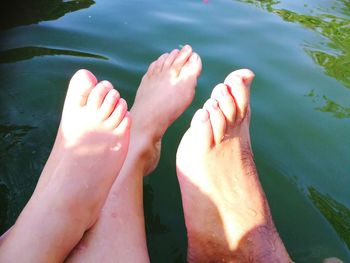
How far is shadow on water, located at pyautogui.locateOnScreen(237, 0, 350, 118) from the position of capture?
2083 mm

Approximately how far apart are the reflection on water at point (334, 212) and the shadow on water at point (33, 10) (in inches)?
65.8

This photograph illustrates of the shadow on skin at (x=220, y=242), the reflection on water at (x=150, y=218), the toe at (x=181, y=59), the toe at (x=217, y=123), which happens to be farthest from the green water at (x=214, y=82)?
the toe at (x=217, y=123)

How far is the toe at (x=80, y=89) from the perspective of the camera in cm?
114

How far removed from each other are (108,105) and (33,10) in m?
1.51

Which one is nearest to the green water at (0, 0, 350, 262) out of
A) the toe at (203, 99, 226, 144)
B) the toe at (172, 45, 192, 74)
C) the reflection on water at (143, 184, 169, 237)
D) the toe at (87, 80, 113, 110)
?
the reflection on water at (143, 184, 169, 237)

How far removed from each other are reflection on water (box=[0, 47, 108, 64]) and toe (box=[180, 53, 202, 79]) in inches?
23.2

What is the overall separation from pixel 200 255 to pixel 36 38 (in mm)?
1490

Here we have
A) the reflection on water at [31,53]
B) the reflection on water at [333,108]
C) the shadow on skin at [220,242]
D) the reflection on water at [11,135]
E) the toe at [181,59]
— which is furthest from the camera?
→ the reflection on water at [31,53]

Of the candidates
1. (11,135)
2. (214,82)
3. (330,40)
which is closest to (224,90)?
(214,82)

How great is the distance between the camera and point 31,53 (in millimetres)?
2045

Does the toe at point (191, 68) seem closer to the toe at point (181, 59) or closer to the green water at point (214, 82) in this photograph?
the toe at point (181, 59)

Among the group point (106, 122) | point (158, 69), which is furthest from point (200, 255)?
point (158, 69)

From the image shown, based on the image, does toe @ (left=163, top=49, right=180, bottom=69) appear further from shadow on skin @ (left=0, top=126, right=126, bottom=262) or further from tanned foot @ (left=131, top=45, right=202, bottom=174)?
shadow on skin @ (left=0, top=126, right=126, bottom=262)

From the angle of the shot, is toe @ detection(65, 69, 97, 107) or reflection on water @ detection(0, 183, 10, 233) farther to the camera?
reflection on water @ detection(0, 183, 10, 233)
